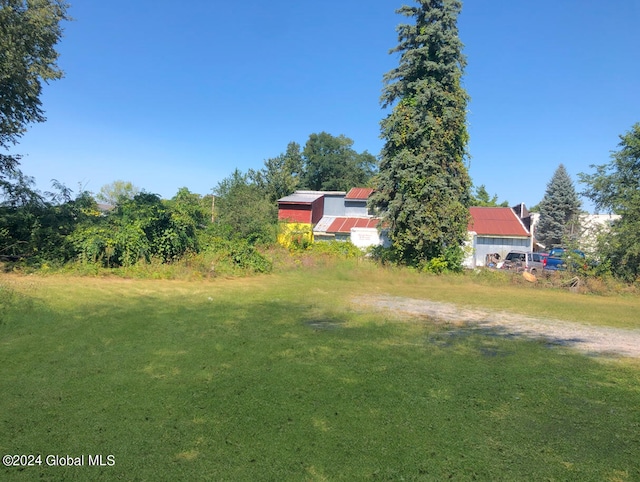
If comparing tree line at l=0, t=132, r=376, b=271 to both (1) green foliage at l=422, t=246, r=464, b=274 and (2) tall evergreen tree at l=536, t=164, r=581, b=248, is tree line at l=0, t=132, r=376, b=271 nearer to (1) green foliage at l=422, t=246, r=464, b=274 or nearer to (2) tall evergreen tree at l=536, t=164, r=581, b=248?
(1) green foliage at l=422, t=246, r=464, b=274

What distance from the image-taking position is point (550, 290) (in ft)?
55.3

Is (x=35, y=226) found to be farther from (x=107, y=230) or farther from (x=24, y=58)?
(x=24, y=58)

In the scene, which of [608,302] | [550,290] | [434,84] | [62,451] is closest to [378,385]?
[62,451]

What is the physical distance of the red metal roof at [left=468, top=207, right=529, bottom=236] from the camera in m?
33.4

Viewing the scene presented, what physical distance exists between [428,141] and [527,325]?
505 inches

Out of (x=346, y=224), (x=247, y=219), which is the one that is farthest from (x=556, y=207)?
(x=247, y=219)

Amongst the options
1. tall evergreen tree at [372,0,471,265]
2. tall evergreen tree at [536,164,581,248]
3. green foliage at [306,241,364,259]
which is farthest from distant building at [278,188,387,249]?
tall evergreen tree at [536,164,581,248]

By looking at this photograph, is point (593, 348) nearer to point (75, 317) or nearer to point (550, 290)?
point (75, 317)

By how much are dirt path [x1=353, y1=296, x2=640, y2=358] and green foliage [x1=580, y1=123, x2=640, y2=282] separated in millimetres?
10525

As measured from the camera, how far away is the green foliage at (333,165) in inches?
2559

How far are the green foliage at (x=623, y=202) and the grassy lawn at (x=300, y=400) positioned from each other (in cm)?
1395

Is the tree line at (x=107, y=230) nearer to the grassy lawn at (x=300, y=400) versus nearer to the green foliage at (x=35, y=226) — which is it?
the green foliage at (x=35, y=226)

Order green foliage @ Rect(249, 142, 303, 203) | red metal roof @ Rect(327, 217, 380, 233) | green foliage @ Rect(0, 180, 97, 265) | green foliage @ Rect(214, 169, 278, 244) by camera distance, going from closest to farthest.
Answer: green foliage @ Rect(0, 180, 97, 265), green foliage @ Rect(214, 169, 278, 244), red metal roof @ Rect(327, 217, 380, 233), green foliage @ Rect(249, 142, 303, 203)

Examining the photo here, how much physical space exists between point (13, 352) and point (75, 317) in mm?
2276
